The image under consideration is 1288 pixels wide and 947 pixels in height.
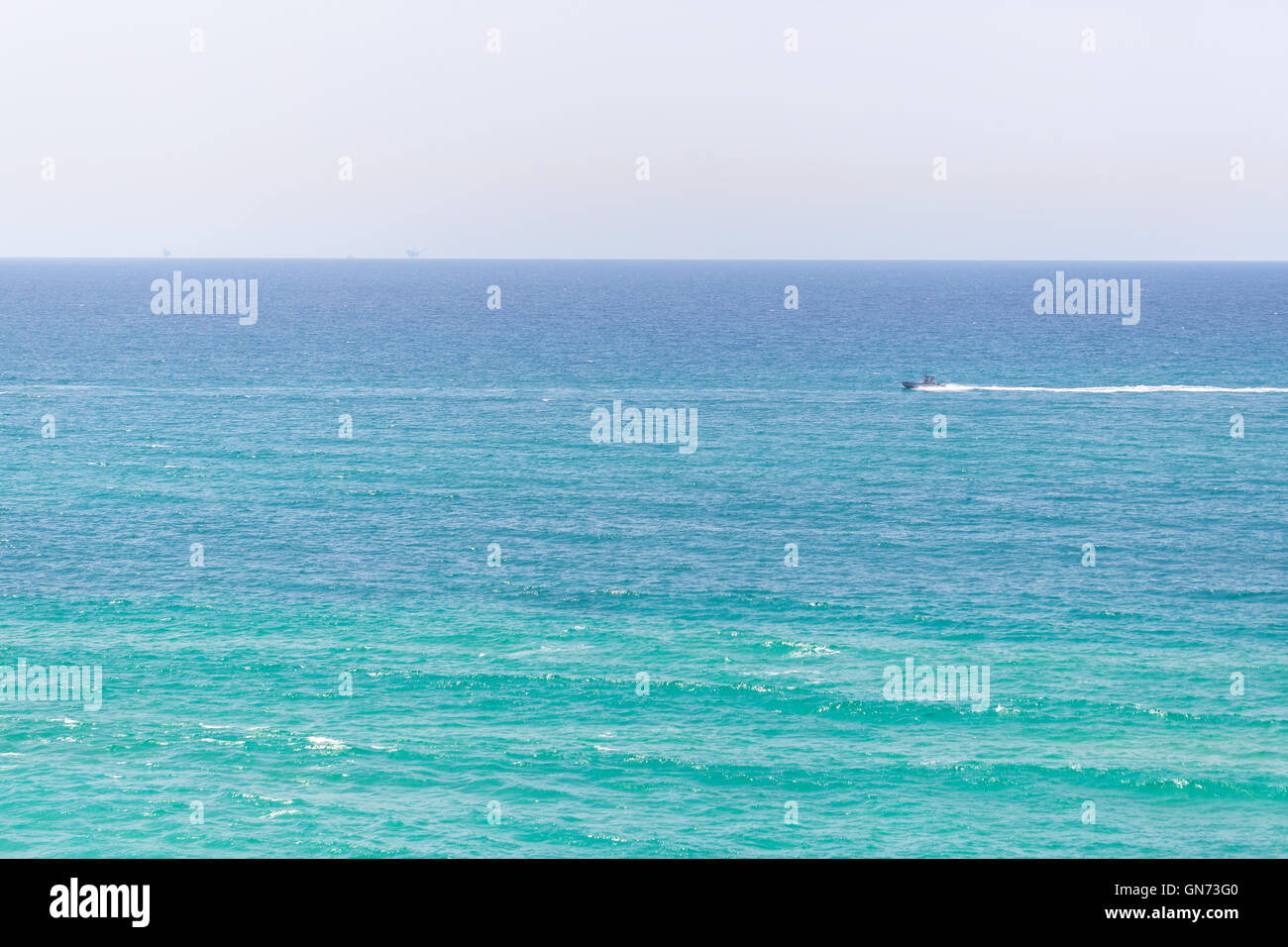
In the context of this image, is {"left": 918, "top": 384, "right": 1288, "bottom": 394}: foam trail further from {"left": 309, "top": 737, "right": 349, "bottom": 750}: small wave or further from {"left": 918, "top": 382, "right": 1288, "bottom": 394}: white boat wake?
{"left": 309, "top": 737, "right": 349, "bottom": 750}: small wave

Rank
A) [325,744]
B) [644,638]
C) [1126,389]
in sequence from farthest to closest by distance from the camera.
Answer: [1126,389], [644,638], [325,744]

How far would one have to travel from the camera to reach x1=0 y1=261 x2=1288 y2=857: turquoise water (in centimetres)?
5469

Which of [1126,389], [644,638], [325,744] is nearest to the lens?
[325,744]

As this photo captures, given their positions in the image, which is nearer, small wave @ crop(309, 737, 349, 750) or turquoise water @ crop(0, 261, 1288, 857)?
turquoise water @ crop(0, 261, 1288, 857)

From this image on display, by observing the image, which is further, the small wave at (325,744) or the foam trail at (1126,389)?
the foam trail at (1126,389)

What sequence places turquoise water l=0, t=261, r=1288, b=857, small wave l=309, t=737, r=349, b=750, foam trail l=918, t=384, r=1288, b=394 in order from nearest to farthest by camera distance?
turquoise water l=0, t=261, r=1288, b=857, small wave l=309, t=737, r=349, b=750, foam trail l=918, t=384, r=1288, b=394

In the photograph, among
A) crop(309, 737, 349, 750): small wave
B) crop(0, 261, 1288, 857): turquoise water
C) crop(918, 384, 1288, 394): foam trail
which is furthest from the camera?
crop(918, 384, 1288, 394): foam trail

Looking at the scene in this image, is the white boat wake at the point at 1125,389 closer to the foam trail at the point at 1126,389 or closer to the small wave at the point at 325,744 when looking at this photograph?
the foam trail at the point at 1126,389

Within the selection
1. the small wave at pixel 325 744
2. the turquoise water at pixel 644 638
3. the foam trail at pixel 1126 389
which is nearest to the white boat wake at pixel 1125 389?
the foam trail at pixel 1126 389

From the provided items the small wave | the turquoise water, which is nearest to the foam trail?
the turquoise water

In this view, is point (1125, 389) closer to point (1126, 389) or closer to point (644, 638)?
point (1126, 389)

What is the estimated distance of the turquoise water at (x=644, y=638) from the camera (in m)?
54.7

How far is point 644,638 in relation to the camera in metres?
76.1

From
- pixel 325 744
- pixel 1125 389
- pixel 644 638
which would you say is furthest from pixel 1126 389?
pixel 325 744
